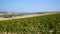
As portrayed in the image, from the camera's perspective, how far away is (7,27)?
18.6m

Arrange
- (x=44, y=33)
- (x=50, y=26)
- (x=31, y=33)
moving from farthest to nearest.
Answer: (x=50, y=26), (x=31, y=33), (x=44, y=33)

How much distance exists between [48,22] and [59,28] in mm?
4405

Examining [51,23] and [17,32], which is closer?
[17,32]

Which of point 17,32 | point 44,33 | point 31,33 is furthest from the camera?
point 17,32

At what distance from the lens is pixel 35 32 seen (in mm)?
16031

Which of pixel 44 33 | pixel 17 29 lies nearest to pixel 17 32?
pixel 17 29

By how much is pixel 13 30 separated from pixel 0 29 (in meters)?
2.79

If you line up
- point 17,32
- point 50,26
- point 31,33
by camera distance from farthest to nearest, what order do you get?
point 50,26 → point 17,32 → point 31,33

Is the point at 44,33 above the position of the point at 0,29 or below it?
above

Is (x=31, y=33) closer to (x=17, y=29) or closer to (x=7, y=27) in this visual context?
(x=17, y=29)

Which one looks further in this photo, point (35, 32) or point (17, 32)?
point (17, 32)

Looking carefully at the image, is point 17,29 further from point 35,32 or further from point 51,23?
point 51,23

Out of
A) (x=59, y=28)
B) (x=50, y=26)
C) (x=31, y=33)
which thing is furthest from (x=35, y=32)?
(x=50, y=26)

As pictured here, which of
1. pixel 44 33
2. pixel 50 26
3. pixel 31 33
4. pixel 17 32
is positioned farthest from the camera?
pixel 50 26
